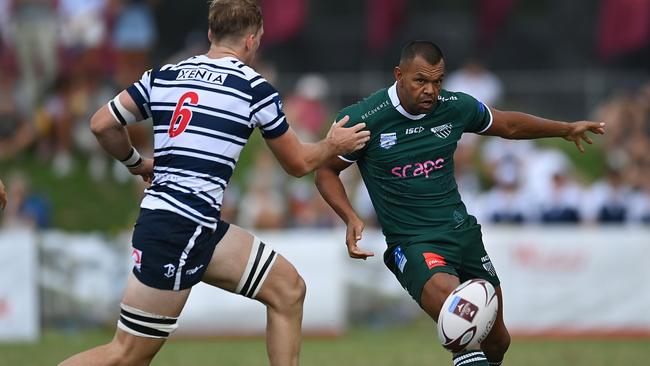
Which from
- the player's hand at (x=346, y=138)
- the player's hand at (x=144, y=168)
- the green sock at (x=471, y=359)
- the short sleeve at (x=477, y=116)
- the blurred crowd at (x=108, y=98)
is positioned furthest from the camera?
the blurred crowd at (x=108, y=98)

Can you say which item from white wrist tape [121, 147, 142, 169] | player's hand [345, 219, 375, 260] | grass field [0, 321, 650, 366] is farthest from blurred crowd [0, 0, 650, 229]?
white wrist tape [121, 147, 142, 169]

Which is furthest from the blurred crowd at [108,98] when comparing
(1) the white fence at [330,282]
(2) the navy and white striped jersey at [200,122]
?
(2) the navy and white striped jersey at [200,122]

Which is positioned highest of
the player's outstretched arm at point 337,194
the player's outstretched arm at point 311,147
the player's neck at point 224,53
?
the player's neck at point 224,53

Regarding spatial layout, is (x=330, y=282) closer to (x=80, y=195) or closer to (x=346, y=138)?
(x=80, y=195)

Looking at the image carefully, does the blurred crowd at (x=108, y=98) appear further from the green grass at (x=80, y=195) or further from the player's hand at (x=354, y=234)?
the player's hand at (x=354, y=234)

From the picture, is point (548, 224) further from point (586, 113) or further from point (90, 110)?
point (90, 110)

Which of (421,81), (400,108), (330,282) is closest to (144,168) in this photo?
(400,108)

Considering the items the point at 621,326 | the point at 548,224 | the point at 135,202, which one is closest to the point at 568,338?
the point at 621,326

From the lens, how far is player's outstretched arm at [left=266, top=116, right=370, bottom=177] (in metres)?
7.23

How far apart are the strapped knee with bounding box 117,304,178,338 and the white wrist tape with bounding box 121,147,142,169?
41.3 inches

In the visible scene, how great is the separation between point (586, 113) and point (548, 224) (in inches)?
175

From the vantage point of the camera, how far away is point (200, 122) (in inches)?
279

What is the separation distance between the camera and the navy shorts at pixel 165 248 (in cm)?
712

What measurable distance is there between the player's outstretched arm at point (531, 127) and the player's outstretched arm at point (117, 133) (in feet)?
7.83
